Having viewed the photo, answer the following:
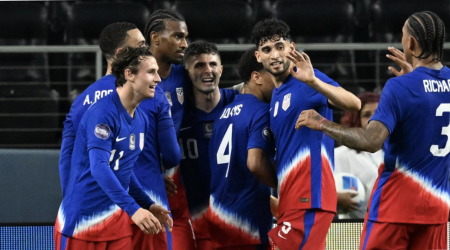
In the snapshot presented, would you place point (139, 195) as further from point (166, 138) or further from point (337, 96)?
point (337, 96)

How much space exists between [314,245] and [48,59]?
213 inches

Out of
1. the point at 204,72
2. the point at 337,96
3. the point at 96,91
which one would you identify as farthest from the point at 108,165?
the point at 204,72

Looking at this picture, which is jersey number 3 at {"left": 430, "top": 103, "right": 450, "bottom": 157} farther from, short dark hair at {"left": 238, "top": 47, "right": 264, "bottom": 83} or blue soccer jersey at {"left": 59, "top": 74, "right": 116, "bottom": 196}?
blue soccer jersey at {"left": 59, "top": 74, "right": 116, "bottom": 196}

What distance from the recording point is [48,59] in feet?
29.7

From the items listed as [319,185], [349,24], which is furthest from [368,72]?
[319,185]

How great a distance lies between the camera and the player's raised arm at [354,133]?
13.5 feet

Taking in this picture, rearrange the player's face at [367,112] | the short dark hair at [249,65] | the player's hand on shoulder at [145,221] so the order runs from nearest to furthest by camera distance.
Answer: the player's hand on shoulder at [145,221], the short dark hair at [249,65], the player's face at [367,112]

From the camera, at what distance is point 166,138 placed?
4762 mm

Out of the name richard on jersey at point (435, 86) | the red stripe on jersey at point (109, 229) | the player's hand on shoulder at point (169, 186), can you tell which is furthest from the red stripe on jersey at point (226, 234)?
the name richard on jersey at point (435, 86)

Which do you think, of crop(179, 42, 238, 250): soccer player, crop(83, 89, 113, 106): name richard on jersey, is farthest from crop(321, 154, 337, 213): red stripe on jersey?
crop(83, 89, 113, 106): name richard on jersey

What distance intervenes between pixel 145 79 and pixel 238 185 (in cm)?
115

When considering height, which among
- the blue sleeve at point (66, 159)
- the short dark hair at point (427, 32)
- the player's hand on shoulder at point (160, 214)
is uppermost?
the short dark hair at point (427, 32)

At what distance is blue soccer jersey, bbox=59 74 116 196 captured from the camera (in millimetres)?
4727

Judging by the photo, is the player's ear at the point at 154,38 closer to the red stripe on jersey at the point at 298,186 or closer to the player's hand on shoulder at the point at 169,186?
the player's hand on shoulder at the point at 169,186
